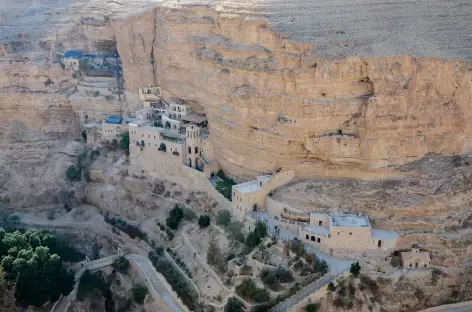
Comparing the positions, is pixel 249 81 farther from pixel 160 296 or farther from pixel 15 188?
pixel 15 188

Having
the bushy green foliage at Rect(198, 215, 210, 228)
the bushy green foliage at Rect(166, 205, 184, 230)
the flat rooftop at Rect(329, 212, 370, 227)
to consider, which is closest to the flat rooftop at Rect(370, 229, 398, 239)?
the flat rooftop at Rect(329, 212, 370, 227)

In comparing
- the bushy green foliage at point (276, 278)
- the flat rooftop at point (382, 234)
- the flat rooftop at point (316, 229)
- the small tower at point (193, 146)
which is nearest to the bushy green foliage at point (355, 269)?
the flat rooftop at point (382, 234)

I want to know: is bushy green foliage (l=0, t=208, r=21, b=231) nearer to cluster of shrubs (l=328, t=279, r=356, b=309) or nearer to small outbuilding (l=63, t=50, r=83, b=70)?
small outbuilding (l=63, t=50, r=83, b=70)

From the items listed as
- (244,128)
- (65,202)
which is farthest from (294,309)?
(65,202)

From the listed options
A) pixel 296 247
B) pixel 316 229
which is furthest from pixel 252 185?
pixel 296 247

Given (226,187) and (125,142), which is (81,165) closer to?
(125,142)

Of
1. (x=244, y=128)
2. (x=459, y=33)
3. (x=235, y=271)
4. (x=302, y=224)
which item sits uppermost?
(x=459, y=33)
